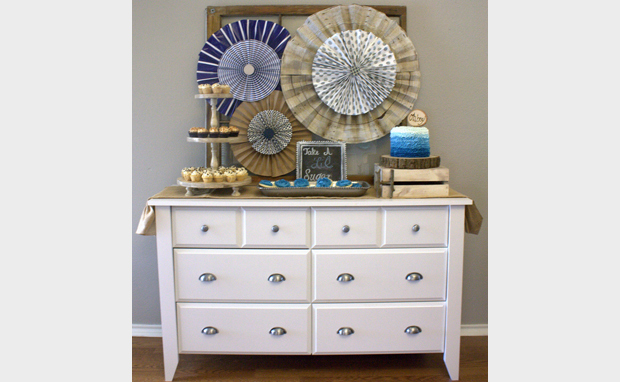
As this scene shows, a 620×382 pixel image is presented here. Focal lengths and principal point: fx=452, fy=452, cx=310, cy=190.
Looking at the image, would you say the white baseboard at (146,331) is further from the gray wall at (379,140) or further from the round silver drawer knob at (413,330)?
the round silver drawer knob at (413,330)

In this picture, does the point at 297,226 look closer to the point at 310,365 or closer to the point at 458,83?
the point at 310,365

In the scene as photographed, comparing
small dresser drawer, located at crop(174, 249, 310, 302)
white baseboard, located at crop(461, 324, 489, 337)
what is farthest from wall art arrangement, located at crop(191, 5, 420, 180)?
white baseboard, located at crop(461, 324, 489, 337)

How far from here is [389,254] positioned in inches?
90.4

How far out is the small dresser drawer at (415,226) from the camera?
7.48 ft

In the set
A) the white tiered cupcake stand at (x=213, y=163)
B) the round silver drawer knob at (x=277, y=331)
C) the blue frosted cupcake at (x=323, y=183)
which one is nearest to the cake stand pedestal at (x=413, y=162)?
the blue frosted cupcake at (x=323, y=183)

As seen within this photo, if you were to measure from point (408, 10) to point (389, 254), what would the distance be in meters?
1.42

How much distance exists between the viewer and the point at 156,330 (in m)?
2.87

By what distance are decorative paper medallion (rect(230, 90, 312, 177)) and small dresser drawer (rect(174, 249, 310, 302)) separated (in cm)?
59

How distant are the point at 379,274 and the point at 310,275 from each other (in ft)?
1.16

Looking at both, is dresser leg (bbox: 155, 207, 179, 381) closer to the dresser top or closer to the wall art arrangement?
the dresser top

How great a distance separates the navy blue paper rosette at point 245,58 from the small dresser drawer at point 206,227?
750 mm

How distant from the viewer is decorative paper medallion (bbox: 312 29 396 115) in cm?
259

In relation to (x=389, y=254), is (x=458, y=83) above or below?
above

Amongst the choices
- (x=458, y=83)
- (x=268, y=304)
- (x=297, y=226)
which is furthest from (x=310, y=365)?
(x=458, y=83)
